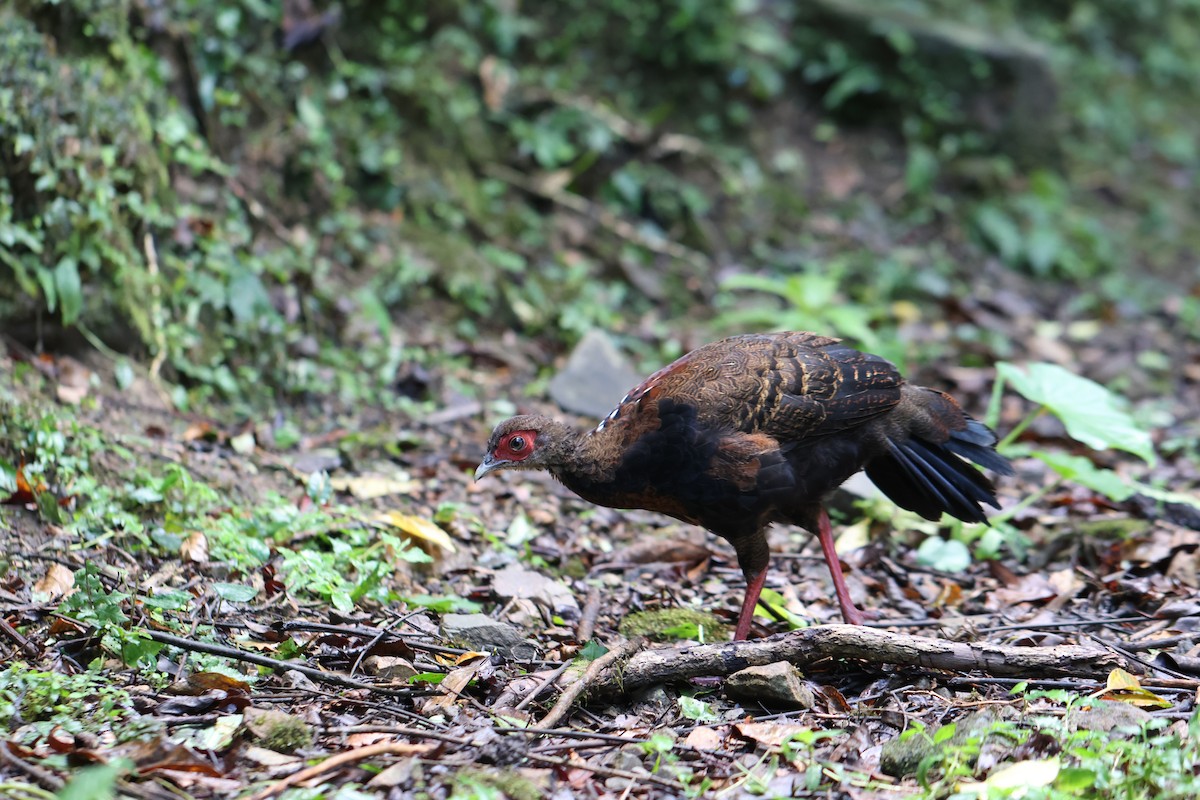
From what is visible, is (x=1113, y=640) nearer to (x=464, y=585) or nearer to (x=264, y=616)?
(x=464, y=585)

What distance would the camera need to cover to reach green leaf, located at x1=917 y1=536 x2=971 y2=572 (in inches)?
215

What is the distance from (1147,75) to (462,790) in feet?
42.8

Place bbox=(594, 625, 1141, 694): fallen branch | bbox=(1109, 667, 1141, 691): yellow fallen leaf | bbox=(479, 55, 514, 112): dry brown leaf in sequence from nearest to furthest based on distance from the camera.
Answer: bbox=(1109, 667, 1141, 691): yellow fallen leaf, bbox=(594, 625, 1141, 694): fallen branch, bbox=(479, 55, 514, 112): dry brown leaf

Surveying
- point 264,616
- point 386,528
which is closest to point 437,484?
point 386,528

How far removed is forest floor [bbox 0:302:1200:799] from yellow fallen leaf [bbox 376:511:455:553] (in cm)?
2

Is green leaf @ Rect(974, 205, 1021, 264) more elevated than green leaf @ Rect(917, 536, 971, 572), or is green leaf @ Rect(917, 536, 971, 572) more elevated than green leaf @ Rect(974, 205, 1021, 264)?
green leaf @ Rect(974, 205, 1021, 264)

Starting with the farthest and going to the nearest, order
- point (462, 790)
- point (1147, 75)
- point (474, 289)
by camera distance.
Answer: point (1147, 75) → point (474, 289) → point (462, 790)

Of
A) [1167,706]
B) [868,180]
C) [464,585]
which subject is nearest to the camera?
[1167,706]

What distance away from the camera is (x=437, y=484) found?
5875 mm

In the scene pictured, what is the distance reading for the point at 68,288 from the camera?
5305 mm

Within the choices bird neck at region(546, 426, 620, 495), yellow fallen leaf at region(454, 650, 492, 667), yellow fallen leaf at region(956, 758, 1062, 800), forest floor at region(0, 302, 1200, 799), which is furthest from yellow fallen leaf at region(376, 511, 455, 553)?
yellow fallen leaf at region(956, 758, 1062, 800)

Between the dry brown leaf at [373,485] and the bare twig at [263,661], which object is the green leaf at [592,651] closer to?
the bare twig at [263,661]

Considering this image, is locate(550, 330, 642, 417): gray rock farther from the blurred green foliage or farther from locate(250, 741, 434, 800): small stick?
locate(250, 741, 434, 800): small stick

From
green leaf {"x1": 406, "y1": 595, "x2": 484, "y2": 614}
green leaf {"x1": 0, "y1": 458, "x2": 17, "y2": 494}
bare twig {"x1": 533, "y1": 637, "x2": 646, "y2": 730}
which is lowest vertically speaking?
green leaf {"x1": 406, "y1": 595, "x2": 484, "y2": 614}
